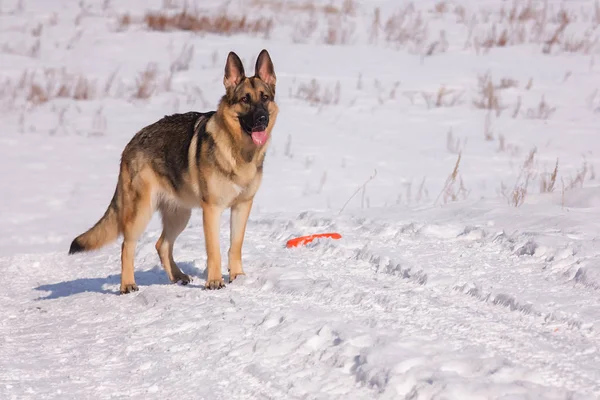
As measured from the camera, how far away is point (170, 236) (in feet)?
23.8

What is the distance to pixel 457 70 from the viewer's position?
50.9 ft

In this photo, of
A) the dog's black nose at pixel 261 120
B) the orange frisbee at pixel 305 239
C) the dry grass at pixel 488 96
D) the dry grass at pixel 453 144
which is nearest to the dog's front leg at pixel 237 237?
the dog's black nose at pixel 261 120

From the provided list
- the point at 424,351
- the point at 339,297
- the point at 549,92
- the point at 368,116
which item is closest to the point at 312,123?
the point at 368,116

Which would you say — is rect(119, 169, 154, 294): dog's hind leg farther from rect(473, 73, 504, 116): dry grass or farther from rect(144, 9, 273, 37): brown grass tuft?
rect(144, 9, 273, 37): brown grass tuft

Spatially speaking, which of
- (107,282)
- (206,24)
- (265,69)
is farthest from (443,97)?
(107,282)

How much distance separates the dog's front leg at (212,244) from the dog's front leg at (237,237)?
0.73ft

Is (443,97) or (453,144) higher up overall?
(443,97)

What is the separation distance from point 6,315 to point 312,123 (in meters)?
7.58

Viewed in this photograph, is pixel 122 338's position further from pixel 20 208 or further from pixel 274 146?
pixel 274 146

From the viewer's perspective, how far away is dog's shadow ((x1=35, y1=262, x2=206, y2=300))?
7.16 metres

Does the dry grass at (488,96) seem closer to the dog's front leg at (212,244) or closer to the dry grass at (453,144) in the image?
the dry grass at (453,144)

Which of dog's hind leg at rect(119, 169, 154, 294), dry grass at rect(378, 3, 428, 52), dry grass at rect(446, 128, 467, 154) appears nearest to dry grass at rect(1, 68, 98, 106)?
dry grass at rect(446, 128, 467, 154)

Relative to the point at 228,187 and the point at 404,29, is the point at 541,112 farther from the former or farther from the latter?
the point at 228,187

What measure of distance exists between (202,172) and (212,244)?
A: 527 millimetres
